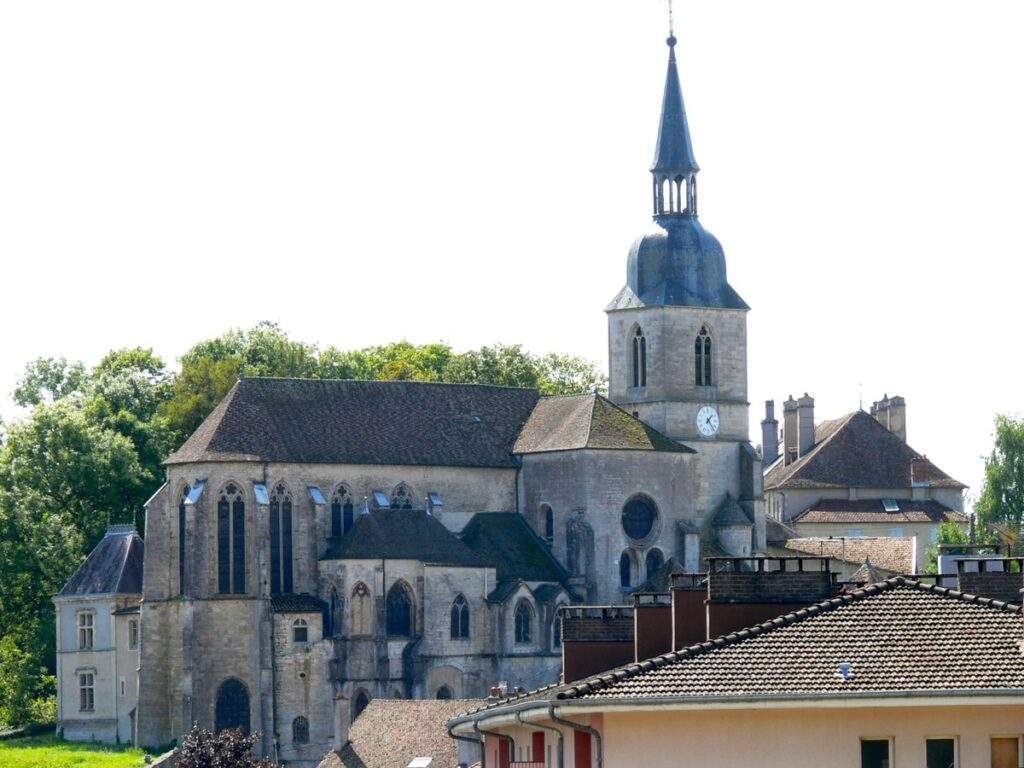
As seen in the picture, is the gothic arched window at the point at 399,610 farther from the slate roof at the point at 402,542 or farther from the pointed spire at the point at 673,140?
the pointed spire at the point at 673,140

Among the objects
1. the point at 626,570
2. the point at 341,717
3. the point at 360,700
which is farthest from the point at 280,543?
the point at 626,570

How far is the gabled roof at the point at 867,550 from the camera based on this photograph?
109 m

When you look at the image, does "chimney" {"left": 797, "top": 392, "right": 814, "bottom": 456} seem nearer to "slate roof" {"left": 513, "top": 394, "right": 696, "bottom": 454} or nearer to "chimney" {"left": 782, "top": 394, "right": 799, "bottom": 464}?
"chimney" {"left": 782, "top": 394, "right": 799, "bottom": 464}

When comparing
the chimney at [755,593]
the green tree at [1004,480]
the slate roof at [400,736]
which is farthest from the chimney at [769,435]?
the chimney at [755,593]

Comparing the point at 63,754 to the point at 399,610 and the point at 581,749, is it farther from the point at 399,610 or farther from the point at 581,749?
the point at 581,749

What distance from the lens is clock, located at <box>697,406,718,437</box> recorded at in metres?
105

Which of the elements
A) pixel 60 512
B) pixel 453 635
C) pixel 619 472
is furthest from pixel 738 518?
pixel 60 512

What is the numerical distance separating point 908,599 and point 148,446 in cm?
8668

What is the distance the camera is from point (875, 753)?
981 inches

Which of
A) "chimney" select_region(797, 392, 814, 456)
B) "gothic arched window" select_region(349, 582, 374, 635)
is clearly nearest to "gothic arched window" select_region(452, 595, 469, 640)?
"gothic arched window" select_region(349, 582, 374, 635)

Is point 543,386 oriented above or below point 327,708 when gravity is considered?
above

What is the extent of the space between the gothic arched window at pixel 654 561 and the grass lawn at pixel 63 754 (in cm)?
1988

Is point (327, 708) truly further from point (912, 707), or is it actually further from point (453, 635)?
point (912, 707)

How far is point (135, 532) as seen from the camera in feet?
338
